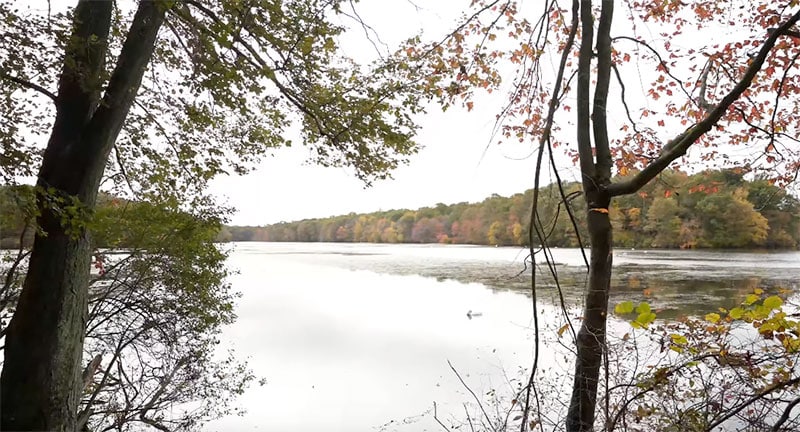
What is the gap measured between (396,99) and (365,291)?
63.3ft

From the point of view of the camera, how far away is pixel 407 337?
1452cm

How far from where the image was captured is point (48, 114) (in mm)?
4758

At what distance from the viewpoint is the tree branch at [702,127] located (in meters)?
2.31

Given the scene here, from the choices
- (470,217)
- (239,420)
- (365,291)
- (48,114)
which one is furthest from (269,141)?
(470,217)

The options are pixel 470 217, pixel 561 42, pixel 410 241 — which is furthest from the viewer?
pixel 410 241

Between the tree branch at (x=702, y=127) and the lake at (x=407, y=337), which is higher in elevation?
the tree branch at (x=702, y=127)

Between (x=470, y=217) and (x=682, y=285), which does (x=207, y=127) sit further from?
(x=470, y=217)

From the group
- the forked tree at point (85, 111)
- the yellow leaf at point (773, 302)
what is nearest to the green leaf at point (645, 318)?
the yellow leaf at point (773, 302)

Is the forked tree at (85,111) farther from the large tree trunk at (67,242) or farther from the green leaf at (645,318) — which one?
the green leaf at (645,318)

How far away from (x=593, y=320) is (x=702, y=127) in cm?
125

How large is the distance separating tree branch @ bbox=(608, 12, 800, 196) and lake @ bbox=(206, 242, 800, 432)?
0.99 m

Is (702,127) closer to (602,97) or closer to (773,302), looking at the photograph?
(602,97)

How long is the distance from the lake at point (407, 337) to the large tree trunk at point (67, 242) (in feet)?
11.6

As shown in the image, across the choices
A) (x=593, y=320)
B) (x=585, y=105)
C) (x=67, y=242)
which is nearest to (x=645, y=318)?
(x=593, y=320)
